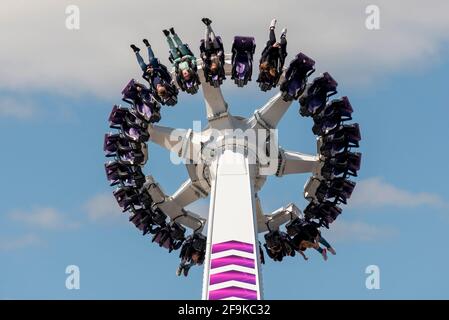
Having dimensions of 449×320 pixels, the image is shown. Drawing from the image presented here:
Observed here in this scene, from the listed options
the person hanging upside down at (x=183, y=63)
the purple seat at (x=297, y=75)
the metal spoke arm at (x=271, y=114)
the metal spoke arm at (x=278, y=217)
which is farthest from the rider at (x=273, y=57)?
the metal spoke arm at (x=278, y=217)

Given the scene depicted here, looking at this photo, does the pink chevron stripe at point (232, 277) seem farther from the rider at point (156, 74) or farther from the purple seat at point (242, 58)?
the rider at point (156, 74)

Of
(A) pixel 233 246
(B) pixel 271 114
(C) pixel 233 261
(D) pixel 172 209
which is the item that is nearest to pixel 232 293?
(C) pixel 233 261

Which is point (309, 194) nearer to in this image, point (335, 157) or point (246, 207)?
point (335, 157)

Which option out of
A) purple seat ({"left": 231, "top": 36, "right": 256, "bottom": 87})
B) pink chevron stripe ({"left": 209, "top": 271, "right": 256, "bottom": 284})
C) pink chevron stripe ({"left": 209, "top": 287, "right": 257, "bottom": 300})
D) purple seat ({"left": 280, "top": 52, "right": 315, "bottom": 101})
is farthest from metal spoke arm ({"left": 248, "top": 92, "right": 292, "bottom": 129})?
pink chevron stripe ({"left": 209, "top": 287, "right": 257, "bottom": 300})

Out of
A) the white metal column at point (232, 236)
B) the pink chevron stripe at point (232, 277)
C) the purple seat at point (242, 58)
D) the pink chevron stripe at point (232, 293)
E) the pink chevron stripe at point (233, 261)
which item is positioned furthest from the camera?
the purple seat at point (242, 58)

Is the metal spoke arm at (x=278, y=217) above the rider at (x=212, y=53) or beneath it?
beneath

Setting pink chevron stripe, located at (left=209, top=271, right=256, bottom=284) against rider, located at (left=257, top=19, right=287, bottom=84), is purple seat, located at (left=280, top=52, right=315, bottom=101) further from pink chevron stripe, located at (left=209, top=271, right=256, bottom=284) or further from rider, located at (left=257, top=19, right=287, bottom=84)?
pink chevron stripe, located at (left=209, top=271, right=256, bottom=284)
